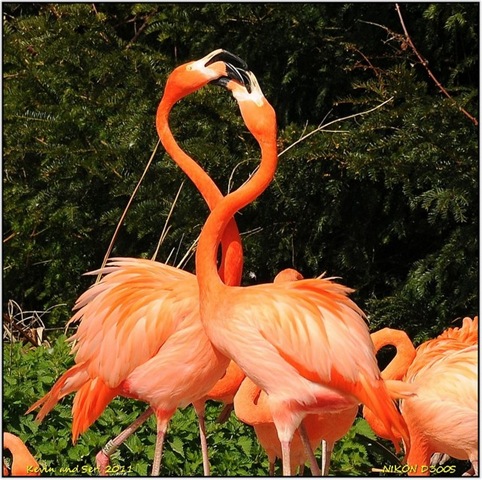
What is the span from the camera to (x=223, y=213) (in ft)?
10.8

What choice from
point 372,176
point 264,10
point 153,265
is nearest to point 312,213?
point 372,176

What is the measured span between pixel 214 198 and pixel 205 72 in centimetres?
49

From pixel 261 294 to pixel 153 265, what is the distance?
2.53 ft

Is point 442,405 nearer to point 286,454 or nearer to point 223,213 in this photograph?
point 286,454

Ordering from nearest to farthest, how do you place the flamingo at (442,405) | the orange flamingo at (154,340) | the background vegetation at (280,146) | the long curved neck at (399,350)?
the orange flamingo at (154,340) → the flamingo at (442,405) → the long curved neck at (399,350) → the background vegetation at (280,146)

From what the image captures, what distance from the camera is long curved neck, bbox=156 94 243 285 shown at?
3545 mm

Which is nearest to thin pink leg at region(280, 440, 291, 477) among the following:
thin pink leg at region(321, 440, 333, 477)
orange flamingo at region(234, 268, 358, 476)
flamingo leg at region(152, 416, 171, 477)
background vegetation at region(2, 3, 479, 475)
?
orange flamingo at region(234, 268, 358, 476)

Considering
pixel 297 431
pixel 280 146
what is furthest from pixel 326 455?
pixel 280 146

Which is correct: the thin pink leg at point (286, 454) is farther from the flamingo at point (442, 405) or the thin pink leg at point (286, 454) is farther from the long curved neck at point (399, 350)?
the long curved neck at point (399, 350)

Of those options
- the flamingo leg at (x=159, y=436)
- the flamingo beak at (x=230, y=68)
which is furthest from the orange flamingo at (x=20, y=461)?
the flamingo beak at (x=230, y=68)

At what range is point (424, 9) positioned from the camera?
5.61 meters

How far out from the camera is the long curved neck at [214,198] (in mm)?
3545

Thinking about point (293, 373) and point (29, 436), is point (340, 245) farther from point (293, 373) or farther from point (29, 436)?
point (293, 373)

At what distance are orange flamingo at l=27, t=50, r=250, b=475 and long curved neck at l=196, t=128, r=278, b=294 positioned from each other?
253 millimetres
